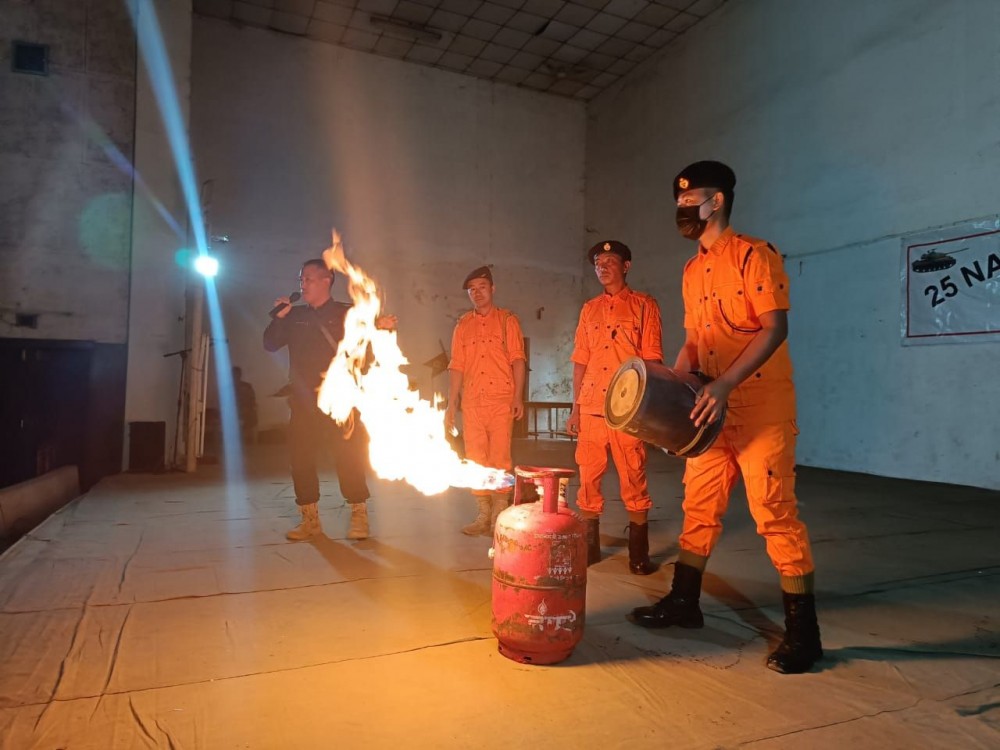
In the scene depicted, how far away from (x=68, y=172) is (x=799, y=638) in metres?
8.86

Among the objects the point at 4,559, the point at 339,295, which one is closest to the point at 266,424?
the point at 339,295

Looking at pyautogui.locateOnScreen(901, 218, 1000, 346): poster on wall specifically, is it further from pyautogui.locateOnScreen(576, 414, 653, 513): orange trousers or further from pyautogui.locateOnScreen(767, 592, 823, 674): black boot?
pyautogui.locateOnScreen(767, 592, 823, 674): black boot

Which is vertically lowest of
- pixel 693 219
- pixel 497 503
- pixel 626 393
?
pixel 497 503

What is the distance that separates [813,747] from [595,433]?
2.15m

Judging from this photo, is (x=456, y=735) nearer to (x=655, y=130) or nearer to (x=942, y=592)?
(x=942, y=592)

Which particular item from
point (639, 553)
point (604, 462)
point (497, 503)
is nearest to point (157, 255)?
point (497, 503)

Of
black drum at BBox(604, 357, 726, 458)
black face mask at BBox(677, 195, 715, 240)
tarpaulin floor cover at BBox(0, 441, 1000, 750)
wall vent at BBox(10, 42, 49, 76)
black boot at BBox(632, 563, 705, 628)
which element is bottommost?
tarpaulin floor cover at BBox(0, 441, 1000, 750)

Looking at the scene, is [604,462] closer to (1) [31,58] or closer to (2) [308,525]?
(2) [308,525]

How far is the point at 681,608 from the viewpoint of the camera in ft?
A: 9.73

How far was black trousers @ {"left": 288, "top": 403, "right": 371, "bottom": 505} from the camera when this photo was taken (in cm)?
441

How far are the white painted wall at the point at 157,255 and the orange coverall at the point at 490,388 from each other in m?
5.05

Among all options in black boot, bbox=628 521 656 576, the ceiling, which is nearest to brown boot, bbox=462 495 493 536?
black boot, bbox=628 521 656 576

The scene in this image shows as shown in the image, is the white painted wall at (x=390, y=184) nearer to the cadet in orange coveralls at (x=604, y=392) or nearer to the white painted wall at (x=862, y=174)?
the white painted wall at (x=862, y=174)

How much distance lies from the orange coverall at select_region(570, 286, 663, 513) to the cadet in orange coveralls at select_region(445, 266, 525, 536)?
0.76 meters
